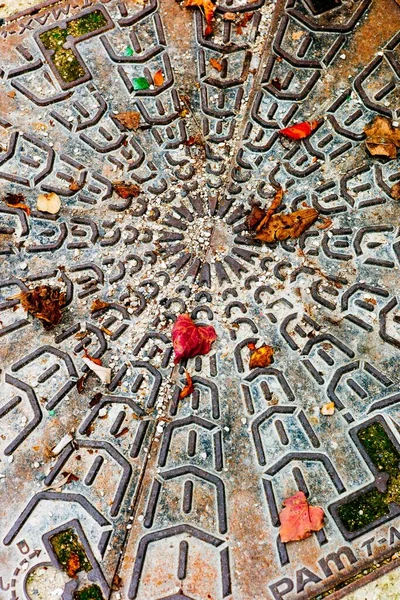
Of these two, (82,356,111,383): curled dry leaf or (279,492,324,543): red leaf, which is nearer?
(279,492,324,543): red leaf

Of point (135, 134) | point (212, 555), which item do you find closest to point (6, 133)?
point (135, 134)

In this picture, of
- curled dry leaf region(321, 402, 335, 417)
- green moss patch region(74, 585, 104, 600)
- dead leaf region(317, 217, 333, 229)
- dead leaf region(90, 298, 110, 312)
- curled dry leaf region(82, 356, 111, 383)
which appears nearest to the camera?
green moss patch region(74, 585, 104, 600)

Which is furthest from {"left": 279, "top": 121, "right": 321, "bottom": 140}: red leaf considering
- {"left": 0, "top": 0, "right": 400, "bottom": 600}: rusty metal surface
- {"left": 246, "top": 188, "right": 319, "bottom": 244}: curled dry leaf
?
{"left": 246, "top": 188, "right": 319, "bottom": 244}: curled dry leaf

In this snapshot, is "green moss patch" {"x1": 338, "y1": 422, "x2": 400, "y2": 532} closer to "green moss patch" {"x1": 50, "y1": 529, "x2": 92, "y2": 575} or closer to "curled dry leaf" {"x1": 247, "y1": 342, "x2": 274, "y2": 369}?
"curled dry leaf" {"x1": 247, "y1": 342, "x2": 274, "y2": 369}

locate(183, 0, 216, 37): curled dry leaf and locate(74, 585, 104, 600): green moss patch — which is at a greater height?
locate(183, 0, 216, 37): curled dry leaf

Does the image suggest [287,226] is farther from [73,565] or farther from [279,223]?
[73,565]

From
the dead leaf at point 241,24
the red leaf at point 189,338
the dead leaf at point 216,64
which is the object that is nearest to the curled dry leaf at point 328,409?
the red leaf at point 189,338
